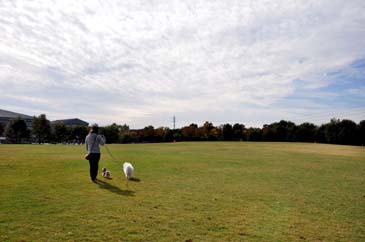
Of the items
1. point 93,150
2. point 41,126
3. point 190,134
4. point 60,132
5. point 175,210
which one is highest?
point 41,126

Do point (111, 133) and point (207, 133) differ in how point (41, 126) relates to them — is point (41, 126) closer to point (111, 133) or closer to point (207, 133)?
point (111, 133)

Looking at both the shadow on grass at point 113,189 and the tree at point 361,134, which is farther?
the tree at point 361,134

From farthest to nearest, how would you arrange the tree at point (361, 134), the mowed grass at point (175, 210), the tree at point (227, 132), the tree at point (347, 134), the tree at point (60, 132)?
the tree at point (227, 132) → the tree at point (60, 132) → the tree at point (347, 134) → the tree at point (361, 134) → the mowed grass at point (175, 210)

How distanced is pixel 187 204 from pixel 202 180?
16.6 feet

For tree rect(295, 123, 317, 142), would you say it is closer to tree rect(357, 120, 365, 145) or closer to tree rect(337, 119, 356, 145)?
tree rect(337, 119, 356, 145)

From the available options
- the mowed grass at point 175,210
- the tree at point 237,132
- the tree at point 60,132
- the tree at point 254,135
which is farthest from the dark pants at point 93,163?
the tree at point 254,135

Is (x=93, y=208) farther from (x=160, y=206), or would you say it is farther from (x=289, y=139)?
(x=289, y=139)

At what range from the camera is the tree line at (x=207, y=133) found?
301 feet

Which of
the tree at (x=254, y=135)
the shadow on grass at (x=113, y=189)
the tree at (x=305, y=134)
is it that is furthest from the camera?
the tree at (x=254, y=135)

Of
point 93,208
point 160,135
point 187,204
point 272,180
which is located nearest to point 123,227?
point 93,208

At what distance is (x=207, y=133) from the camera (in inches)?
4429

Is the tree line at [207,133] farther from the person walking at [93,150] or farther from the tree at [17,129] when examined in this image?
the person walking at [93,150]

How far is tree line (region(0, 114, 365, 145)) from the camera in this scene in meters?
91.9

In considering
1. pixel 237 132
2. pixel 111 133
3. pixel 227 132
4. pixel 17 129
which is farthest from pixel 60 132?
pixel 237 132
